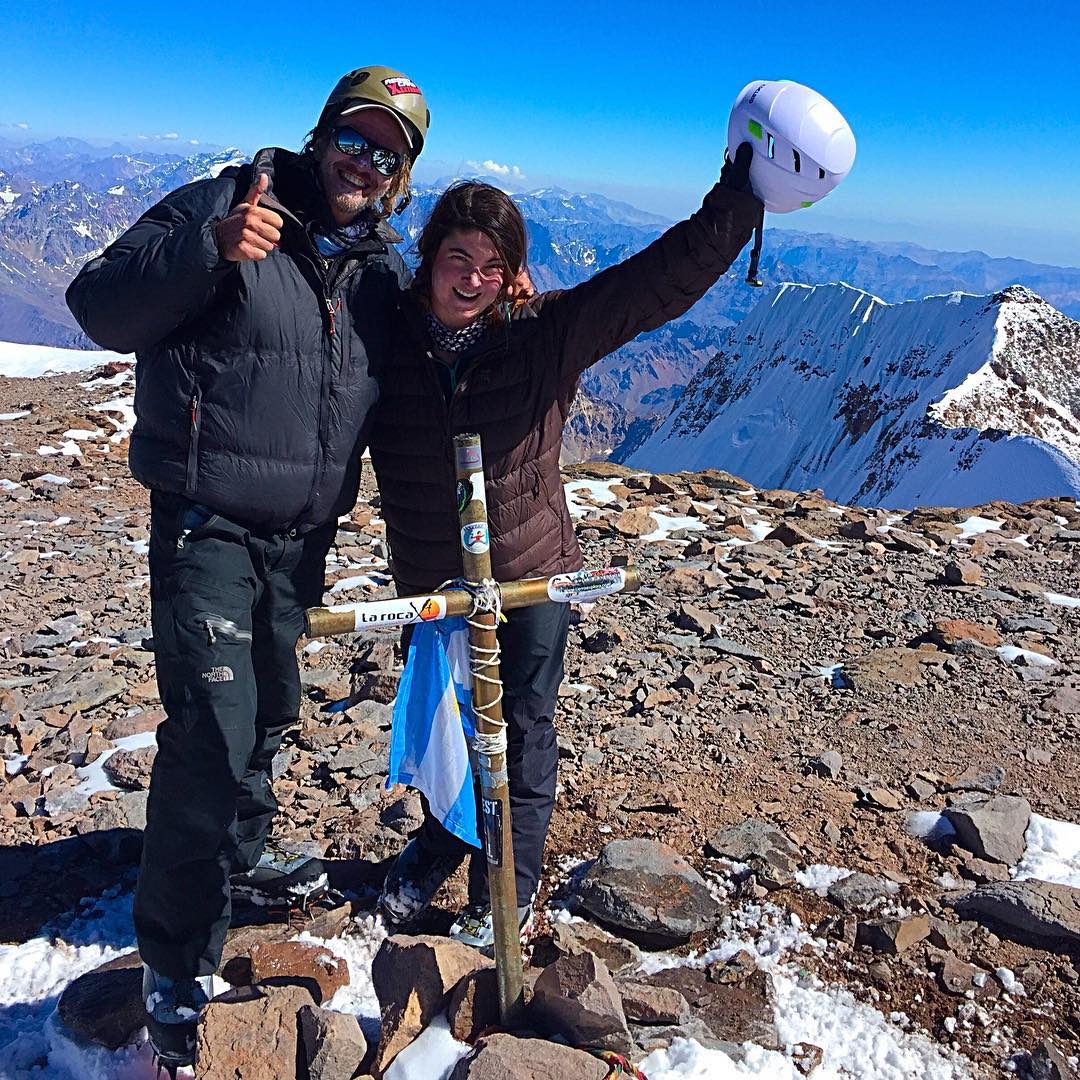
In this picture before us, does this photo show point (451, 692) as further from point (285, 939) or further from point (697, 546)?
point (697, 546)

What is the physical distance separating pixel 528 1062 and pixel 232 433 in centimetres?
226

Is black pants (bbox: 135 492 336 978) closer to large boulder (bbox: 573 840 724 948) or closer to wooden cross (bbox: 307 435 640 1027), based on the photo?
wooden cross (bbox: 307 435 640 1027)

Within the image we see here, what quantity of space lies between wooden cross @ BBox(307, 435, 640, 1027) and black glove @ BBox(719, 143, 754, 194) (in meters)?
1.28

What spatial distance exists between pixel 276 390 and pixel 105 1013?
2.49m

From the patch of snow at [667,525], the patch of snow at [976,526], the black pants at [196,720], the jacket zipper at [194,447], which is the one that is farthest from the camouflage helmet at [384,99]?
the patch of snow at [976,526]

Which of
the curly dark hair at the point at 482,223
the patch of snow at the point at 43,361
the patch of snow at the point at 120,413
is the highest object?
the curly dark hair at the point at 482,223

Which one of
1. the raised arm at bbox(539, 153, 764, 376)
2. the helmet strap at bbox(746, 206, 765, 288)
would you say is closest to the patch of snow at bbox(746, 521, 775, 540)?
the helmet strap at bbox(746, 206, 765, 288)

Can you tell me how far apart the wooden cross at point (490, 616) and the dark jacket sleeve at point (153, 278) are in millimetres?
966

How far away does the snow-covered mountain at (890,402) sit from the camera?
233 feet

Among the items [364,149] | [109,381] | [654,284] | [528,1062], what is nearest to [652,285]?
[654,284]

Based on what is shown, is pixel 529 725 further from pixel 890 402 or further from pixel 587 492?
pixel 890 402

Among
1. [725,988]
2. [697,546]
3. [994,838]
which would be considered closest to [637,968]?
[725,988]

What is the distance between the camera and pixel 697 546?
9.85 metres

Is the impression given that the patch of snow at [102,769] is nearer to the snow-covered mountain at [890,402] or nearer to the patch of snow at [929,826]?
the patch of snow at [929,826]
